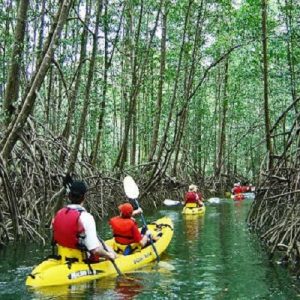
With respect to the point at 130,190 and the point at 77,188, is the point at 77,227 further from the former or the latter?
the point at 130,190

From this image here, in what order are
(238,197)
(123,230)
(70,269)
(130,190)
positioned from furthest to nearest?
(238,197), (130,190), (123,230), (70,269)

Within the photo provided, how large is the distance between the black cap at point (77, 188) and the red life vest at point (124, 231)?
1.61 metres

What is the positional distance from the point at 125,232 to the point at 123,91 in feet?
31.9

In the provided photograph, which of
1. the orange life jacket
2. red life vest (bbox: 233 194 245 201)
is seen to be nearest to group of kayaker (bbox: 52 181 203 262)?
the orange life jacket

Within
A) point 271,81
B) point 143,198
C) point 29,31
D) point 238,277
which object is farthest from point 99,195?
point 271,81

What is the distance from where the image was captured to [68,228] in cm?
627

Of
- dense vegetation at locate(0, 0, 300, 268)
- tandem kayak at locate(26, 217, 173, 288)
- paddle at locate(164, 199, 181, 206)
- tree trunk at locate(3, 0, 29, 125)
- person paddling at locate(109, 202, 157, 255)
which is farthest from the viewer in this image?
paddle at locate(164, 199, 181, 206)

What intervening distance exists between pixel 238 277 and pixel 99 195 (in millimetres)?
7043

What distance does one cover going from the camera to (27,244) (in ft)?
29.0

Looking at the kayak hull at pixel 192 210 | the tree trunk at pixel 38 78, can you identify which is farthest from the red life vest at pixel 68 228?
the kayak hull at pixel 192 210

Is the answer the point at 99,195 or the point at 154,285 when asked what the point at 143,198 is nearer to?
the point at 99,195

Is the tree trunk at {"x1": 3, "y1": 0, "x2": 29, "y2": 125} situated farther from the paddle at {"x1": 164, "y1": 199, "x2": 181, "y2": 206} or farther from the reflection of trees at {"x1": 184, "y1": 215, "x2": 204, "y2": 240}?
the paddle at {"x1": 164, "y1": 199, "x2": 181, "y2": 206}

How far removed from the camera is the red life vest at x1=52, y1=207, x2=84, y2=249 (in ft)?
20.6

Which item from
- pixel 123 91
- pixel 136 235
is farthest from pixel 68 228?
pixel 123 91
